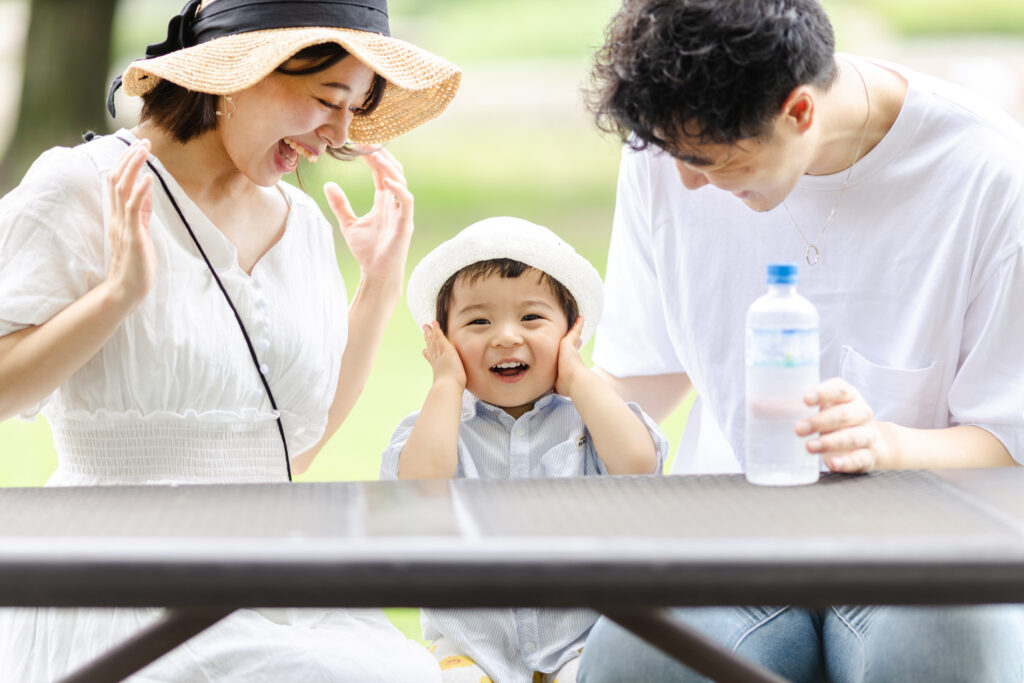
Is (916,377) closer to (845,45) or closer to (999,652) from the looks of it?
(999,652)

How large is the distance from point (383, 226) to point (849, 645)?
41.9 inches

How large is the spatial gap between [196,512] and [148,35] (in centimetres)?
654

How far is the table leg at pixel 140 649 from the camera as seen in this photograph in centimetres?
119

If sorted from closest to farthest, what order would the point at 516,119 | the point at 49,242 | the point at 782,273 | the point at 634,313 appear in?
the point at 782,273 → the point at 49,242 → the point at 634,313 → the point at 516,119

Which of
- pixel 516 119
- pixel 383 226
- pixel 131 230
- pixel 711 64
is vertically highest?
pixel 711 64

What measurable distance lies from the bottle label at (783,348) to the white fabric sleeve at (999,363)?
44 cm

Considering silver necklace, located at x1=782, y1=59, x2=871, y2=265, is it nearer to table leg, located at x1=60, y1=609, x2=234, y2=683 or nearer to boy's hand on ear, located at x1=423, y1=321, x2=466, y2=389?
boy's hand on ear, located at x1=423, y1=321, x2=466, y2=389

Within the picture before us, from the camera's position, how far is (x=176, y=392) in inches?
66.7

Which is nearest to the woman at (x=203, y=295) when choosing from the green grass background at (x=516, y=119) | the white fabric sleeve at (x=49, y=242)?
the white fabric sleeve at (x=49, y=242)

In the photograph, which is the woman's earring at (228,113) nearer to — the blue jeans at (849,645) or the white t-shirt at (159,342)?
the white t-shirt at (159,342)

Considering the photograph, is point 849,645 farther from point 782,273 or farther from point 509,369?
point 509,369

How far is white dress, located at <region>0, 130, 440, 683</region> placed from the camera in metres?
1.57

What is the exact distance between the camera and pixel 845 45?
768cm

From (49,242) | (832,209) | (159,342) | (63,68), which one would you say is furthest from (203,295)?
(63,68)
